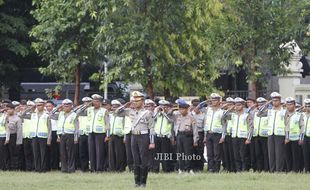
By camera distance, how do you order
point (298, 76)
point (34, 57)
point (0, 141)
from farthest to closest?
point (34, 57) → point (298, 76) → point (0, 141)

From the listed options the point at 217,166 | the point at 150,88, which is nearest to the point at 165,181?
the point at 217,166

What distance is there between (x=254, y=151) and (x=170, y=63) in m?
5.00

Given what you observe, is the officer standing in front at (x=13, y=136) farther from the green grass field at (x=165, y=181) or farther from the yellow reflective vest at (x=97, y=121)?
the green grass field at (x=165, y=181)

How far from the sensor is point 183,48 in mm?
25688

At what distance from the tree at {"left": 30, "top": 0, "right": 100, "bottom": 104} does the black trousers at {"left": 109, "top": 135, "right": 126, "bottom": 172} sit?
6.38 metres

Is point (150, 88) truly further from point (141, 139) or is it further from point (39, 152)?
point (141, 139)

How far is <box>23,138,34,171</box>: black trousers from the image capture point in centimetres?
2264

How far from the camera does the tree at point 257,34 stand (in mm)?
25438

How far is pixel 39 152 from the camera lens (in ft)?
73.2

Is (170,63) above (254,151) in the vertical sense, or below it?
above


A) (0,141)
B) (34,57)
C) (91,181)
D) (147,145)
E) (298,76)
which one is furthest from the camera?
(34,57)

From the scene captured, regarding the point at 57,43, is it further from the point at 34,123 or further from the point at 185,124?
the point at 185,124

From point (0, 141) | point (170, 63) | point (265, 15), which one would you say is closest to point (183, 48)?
point (170, 63)

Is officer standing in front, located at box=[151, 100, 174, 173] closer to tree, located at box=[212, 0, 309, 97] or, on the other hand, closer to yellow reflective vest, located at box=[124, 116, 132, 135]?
yellow reflective vest, located at box=[124, 116, 132, 135]
